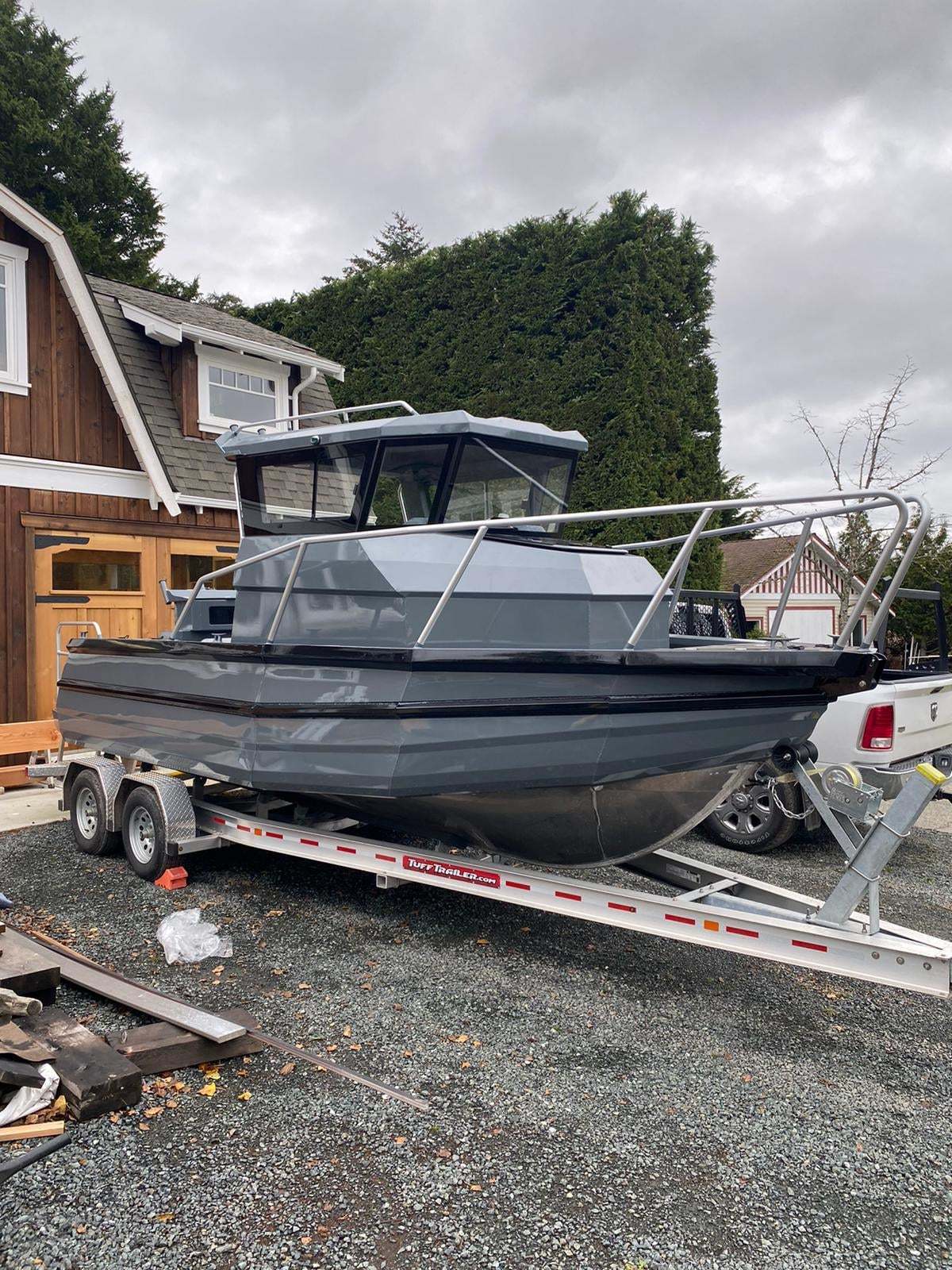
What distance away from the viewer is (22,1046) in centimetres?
306

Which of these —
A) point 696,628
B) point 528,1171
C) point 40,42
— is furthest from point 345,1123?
point 40,42

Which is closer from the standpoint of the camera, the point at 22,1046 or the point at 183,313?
the point at 22,1046

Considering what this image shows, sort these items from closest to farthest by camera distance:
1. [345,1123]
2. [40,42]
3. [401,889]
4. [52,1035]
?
[345,1123] < [52,1035] < [401,889] < [40,42]

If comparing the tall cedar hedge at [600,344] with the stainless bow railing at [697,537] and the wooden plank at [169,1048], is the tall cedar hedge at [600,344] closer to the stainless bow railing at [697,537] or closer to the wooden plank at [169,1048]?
the stainless bow railing at [697,537]

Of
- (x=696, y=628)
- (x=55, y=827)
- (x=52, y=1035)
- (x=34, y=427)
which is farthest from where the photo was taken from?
(x=34, y=427)

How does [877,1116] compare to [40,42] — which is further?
[40,42]

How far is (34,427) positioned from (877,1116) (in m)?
9.35

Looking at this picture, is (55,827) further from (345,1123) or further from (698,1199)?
(698,1199)

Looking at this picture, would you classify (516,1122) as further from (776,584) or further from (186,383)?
(776,584)

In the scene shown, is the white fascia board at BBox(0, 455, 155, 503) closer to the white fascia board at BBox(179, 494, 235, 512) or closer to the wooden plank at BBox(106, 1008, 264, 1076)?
the white fascia board at BBox(179, 494, 235, 512)

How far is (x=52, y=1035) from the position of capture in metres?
3.25

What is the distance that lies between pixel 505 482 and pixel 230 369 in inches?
298

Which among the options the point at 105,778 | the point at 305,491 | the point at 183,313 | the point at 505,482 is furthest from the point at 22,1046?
the point at 183,313

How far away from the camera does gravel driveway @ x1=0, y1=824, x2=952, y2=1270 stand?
243 cm
